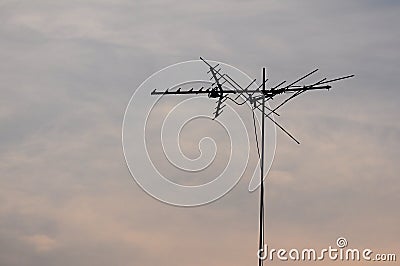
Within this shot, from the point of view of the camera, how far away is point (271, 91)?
27.9 m

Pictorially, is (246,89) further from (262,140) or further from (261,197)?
(261,197)

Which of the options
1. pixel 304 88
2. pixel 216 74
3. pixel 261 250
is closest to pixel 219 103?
pixel 216 74

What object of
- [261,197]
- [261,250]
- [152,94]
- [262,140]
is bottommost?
[261,250]

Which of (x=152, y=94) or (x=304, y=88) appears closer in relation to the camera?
(x=304, y=88)

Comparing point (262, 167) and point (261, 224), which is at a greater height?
point (262, 167)

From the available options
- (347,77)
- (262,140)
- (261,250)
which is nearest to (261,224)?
(261,250)

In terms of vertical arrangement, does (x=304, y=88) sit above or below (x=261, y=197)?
above

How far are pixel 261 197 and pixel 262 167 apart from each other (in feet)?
3.68

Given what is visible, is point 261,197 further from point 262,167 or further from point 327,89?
point 327,89

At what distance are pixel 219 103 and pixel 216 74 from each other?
36.6 inches

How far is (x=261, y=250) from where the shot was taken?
85.7 ft

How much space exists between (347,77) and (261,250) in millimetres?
5566

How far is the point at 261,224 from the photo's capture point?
86.6 feet

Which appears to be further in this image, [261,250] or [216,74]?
[216,74]
